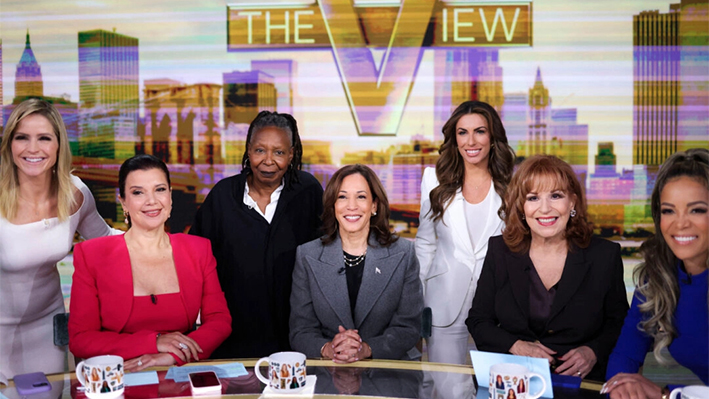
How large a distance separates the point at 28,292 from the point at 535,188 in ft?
7.02

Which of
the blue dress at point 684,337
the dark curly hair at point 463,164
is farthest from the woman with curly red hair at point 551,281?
the dark curly hair at point 463,164

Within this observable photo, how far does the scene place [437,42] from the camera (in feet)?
15.0

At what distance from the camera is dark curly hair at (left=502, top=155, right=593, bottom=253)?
2.35 meters

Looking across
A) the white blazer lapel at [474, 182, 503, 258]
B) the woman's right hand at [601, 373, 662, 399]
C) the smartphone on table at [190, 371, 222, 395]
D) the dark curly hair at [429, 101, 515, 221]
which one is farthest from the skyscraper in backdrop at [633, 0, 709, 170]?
the smartphone on table at [190, 371, 222, 395]

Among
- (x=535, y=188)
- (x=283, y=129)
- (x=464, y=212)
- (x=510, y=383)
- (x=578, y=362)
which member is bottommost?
(x=578, y=362)

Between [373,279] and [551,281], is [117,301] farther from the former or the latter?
[551,281]

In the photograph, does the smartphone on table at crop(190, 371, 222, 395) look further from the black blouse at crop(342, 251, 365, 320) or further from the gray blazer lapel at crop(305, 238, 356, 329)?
the black blouse at crop(342, 251, 365, 320)

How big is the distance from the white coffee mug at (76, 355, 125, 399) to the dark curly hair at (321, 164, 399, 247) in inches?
43.9

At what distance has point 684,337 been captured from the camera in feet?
6.75

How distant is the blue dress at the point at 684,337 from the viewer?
2029 millimetres

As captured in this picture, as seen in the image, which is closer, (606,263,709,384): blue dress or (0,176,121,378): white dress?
(606,263,709,384): blue dress

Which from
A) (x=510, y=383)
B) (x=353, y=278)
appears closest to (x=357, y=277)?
(x=353, y=278)

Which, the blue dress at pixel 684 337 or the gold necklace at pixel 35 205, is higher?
the gold necklace at pixel 35 205

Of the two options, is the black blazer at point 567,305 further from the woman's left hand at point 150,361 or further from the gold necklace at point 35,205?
the gold necklace at point 35,205
